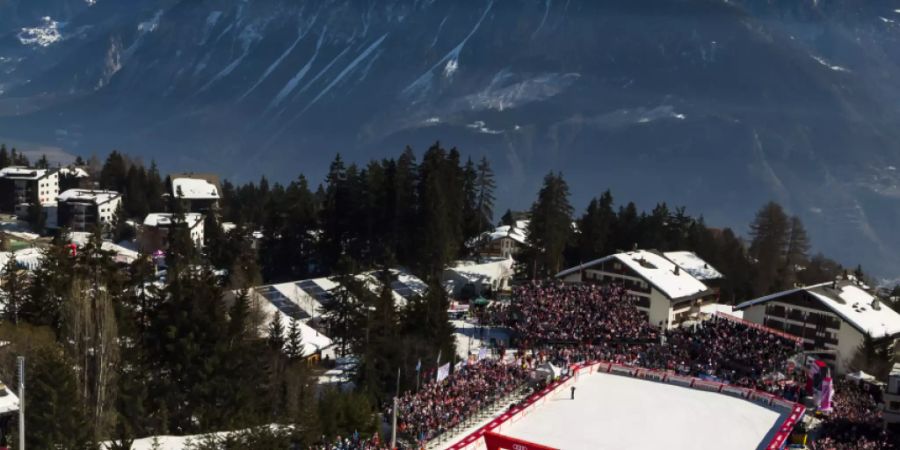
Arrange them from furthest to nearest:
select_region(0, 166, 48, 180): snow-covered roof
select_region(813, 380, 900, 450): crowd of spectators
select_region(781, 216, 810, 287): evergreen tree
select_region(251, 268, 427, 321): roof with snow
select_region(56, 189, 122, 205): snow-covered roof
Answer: select_region(0, 166, 48, 180): snow-covered roof, select_region(56, 189, 122, 205): snow-covered roof, select_region(781, 216, 810, 287): evergreen tree, select_region(251, 268, 427, 321): roof with snow, select_region(813, 380, 900, 450): crowd of spectators

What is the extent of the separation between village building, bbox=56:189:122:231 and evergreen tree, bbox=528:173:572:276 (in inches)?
1666

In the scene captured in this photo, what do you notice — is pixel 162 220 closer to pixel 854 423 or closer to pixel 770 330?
pixel 770 330

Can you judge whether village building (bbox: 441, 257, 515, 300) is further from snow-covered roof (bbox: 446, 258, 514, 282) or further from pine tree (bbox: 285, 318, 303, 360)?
pine tree (bbox: 285, 318, 303, 360)

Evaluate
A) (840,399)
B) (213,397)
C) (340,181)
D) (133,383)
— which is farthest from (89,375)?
(340,181)

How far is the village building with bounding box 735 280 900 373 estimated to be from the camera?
49156 millimetres

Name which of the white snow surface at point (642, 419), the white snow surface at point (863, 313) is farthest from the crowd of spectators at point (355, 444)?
the white snow surface at point (863, 313)

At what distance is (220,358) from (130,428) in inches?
177

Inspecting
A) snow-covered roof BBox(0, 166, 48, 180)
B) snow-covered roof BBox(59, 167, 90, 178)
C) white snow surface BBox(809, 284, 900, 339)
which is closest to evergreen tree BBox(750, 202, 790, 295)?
white snow surface BBox(809, 284, 900, 339)

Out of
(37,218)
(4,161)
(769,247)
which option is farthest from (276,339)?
(4,161)

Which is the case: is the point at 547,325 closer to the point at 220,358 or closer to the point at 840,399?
the point at 840,399

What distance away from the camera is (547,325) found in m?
48.2

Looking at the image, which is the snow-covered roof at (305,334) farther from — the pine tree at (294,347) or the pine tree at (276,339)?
the pine tree at (276,339)

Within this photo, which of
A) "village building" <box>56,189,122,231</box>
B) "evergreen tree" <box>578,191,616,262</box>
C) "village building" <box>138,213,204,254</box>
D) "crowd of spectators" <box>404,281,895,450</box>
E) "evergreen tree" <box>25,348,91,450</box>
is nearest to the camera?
"evergreen tree" <box>25,348,91,450</box>

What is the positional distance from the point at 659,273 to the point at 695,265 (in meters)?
12.2
